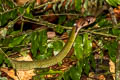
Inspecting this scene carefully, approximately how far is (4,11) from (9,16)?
21 cm

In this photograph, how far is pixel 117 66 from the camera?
3875mm

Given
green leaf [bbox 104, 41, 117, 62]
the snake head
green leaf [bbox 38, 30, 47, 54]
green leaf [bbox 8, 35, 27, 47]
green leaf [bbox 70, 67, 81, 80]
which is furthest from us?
A: the snake head

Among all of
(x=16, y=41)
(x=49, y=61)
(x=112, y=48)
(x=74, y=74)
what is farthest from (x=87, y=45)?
(x=16, y=41)

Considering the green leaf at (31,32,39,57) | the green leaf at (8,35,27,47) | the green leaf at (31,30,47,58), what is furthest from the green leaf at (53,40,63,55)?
the green leaf at (8,35,27,47)

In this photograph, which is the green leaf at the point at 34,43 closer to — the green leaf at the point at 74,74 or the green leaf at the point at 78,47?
the green leaf at the point at 78,47

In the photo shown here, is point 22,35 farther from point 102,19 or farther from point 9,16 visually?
point 102,19

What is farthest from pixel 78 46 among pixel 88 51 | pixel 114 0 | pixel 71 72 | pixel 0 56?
pixel 0 56

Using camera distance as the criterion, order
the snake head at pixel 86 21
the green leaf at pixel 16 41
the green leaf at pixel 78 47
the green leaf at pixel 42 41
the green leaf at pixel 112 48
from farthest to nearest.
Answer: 1. the snake head at pixel 86 21
2. the green leaf at pixel 16 41
3. the green leaf at pixel 42 41
4. the green leaf at pixel 78 47
5. the green leaf at pixel 112 48

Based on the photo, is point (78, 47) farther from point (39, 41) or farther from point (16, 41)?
point (16, 41)

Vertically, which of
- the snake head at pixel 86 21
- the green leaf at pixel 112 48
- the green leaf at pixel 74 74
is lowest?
the green leaf at pixel 74 74

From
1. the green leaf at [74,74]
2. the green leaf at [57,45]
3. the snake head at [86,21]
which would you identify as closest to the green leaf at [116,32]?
the snake head at [86,21]

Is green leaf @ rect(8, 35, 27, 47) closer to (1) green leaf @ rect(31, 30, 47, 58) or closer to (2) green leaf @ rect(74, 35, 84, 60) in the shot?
(1) green leaf @ rect(31, 30, 47, 58)

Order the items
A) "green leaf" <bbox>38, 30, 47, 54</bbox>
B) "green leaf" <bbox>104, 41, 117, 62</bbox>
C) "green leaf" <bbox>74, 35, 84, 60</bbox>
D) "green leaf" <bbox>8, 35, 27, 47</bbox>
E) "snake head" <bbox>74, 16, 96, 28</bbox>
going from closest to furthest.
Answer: "green leaf" <bbox>104, 41, 117, 62</bbox> < "green leaf" <bbox>74, 35, 84, 60</bbox> < "green leaf" <bbox>38, 30, 47, 54</bbox> < "green leaf" <bbox>8, 35, 27, 47</bbox> < "snake head" <bbox>74, 16, 96, 28</bbox>

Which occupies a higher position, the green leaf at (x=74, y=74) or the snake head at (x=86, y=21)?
the snake head at (x=86, y=21)
